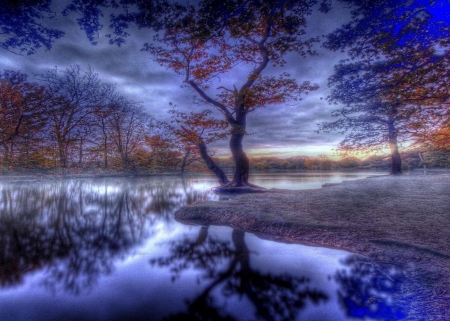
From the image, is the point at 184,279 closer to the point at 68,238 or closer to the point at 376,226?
the point at 68,238

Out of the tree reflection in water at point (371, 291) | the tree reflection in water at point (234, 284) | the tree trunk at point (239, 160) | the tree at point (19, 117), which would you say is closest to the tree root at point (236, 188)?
the tree trunk at point (239, 160)

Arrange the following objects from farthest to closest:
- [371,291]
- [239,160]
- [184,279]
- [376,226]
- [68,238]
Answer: [239,160] → [68,238] → [376,226] → [184,279] → [371,291]

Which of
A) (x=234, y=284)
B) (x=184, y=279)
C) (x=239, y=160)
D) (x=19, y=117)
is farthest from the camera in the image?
(x=19, y=117)

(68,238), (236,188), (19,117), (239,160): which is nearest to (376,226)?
(68,238)

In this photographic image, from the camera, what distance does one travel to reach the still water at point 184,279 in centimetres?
200

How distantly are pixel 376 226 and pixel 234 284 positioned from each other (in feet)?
10.4

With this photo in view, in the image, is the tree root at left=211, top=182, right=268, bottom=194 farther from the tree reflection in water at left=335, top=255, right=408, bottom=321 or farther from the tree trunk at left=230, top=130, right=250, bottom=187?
the tree reflection in water at left=335, top=255, right=408, bottom=321

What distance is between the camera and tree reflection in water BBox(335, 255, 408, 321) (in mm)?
1920

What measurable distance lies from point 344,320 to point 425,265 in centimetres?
159

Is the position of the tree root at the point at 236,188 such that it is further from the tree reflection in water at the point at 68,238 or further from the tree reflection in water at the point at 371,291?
the tree reflection in water at the point at 371,291

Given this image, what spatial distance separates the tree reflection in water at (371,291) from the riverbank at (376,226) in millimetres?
115

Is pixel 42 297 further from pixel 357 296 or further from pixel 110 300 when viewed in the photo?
pixel 357 296

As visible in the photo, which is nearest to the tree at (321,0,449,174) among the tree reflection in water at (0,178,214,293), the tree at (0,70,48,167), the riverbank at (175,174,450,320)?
the riverbank at (175,174,450,320)

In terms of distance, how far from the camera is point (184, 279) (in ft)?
8.61
